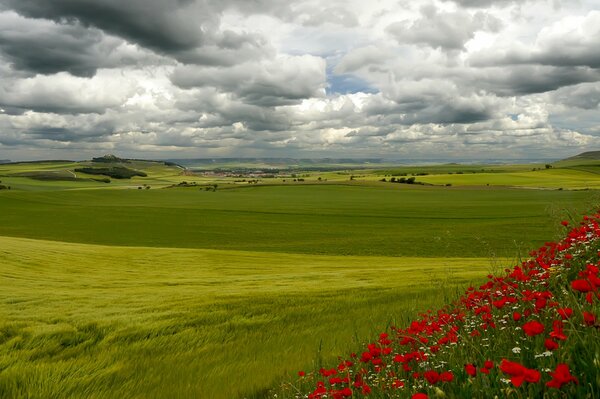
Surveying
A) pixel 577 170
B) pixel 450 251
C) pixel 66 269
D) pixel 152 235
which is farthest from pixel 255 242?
pixel 577 170

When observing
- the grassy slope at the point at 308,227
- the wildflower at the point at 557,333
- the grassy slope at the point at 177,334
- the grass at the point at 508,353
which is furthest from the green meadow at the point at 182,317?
the grassy slope at the point at 308,227

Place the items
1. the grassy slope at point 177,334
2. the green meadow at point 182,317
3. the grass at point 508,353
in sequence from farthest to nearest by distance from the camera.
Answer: the green meadow at point 182,317, the grassy slope at point 177,334, the grass at point 508,353

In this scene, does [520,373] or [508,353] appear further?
[508,353]

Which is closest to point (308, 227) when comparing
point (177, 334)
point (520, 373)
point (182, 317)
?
point (182, 317)

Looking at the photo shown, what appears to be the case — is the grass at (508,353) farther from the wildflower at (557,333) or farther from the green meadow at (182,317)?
the green meadow at (182,317)

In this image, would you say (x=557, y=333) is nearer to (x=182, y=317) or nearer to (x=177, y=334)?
(x=177, y=334)

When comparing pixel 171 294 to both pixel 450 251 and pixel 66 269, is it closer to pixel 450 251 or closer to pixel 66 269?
pixel 66 269

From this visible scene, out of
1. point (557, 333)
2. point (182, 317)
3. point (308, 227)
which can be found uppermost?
point (557, 333)

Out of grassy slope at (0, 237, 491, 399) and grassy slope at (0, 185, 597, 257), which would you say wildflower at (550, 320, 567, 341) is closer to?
grassy slope at (0, 237, 491, 399)

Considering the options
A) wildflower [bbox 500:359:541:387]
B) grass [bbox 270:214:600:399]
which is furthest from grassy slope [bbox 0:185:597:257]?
wildflower [bbox 500:359:541:387]

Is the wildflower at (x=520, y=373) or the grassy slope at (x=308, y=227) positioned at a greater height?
the wildflower at (x=520, y=373)

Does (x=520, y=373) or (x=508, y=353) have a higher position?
(x=520, y=373)

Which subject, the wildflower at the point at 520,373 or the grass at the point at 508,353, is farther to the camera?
the grass at the point at 508,353

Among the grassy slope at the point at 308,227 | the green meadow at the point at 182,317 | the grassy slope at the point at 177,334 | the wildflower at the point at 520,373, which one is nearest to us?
the wildflower at the point at 520,373
